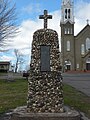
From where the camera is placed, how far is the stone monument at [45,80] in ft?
26.8

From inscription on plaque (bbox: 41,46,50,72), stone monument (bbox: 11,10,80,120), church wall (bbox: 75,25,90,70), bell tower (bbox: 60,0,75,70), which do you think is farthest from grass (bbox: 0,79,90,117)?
church wall (bbox: 75,25,90,70)

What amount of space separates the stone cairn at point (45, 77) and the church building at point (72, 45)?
2819 inches

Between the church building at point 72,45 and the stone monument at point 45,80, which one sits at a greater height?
the church building at point 72,45

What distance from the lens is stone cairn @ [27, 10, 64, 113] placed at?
819 cm

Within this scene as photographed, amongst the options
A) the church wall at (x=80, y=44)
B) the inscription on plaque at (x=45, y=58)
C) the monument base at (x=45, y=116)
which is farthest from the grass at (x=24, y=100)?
the church wall at (x=80, y=44)

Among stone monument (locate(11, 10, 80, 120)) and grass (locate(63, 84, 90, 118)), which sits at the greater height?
stone monument (locate(11, 10, 80, 120))

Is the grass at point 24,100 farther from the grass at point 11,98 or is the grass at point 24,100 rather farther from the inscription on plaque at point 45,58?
the inscription on plaque at point 45,58

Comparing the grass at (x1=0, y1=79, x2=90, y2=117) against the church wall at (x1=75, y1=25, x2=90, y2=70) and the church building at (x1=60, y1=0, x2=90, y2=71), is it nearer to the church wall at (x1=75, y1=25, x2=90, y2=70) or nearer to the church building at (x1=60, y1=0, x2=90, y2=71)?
the church building at (x1=60, y1=0, x2=90, y2=71)

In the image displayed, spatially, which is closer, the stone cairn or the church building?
the stone cairn

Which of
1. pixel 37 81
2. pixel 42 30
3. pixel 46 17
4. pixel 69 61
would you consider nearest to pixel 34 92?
pixel 37 81

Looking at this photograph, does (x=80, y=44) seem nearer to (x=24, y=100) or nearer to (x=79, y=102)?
(x=79, y=102)

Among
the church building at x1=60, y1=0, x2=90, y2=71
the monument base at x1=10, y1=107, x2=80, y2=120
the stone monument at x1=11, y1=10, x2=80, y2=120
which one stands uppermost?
the church building at x1=60, y1=0, x2=90, y2=71

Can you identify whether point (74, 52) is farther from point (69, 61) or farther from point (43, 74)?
point (43, 74)

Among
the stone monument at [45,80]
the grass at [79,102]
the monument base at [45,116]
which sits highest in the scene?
the stone monument at [45,80]
